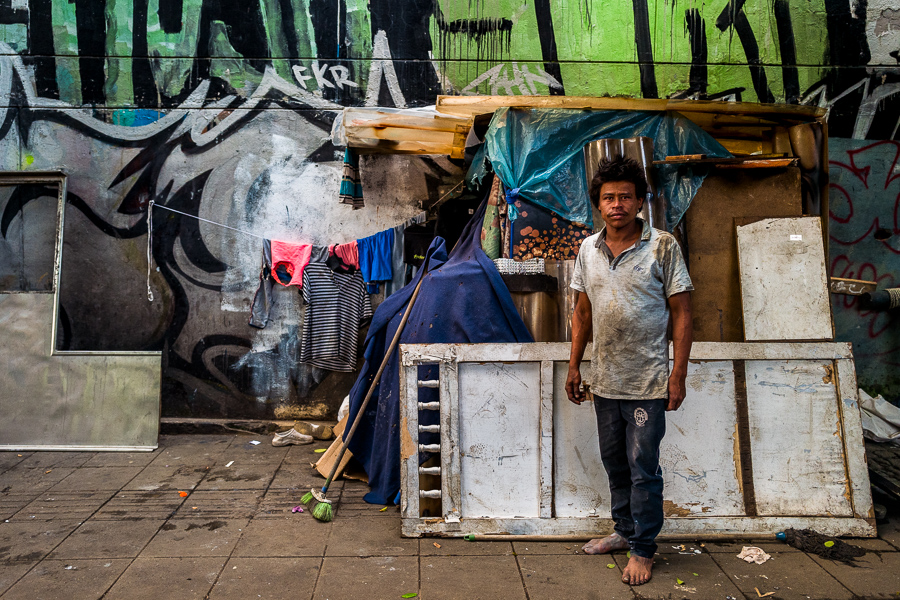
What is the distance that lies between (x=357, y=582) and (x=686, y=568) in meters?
1.73

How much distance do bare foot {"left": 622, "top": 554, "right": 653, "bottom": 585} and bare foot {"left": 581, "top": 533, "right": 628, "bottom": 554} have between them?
9.7 inches

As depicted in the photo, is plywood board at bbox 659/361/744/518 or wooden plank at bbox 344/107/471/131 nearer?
plywood board at bbox 659/361/744/518

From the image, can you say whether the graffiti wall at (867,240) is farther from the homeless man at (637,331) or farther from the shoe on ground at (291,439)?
the shoe on ground at (291,439)

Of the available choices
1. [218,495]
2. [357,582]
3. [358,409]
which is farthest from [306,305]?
[357,582]

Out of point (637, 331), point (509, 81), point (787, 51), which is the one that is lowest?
point (637, 331)

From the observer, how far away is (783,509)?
11.2ft

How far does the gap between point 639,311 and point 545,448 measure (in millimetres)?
1042

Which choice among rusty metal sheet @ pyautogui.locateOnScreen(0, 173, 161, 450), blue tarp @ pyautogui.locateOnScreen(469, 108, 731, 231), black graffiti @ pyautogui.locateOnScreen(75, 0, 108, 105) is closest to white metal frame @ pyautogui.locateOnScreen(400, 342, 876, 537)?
blue tarp @ pyautogui.locateOnScreen(469, 108, 731, 231)

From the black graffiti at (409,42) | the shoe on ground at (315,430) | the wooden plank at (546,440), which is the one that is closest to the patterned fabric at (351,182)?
the black graffiti at (409,42)

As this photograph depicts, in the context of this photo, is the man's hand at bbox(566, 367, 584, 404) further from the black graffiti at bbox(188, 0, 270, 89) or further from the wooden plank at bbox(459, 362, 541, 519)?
the black graffiti at bbox(188, 0, 270, 89)

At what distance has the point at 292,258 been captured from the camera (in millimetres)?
5770

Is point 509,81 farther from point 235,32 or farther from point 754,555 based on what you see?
point 754,555

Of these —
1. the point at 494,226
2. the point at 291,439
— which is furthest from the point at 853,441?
the point at 291,439

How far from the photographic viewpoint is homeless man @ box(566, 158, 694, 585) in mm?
2896
